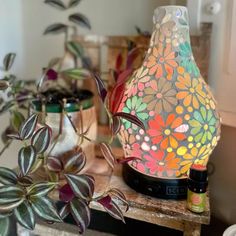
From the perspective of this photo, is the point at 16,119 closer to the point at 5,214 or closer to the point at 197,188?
the point at 5,214

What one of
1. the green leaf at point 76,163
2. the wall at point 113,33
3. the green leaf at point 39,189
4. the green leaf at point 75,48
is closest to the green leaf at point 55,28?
the green leaf at point 75,48

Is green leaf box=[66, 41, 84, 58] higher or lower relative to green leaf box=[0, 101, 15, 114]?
higher

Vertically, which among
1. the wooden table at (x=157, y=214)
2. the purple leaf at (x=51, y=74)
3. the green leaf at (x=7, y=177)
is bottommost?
the wooden table at (x=157, y=214)

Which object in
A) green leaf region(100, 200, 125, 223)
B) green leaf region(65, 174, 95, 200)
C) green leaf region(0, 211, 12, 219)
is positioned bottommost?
green leaf region(100, 200, 125, 223)

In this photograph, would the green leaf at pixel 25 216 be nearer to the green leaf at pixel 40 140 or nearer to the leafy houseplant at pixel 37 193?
the leafy houseplant at pixel 37 193

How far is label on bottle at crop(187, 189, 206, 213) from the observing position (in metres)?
0.74

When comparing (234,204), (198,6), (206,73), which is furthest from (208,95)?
(234,204)

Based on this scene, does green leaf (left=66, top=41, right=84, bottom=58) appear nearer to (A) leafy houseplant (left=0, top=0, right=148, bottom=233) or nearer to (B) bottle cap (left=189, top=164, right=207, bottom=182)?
(A) leafy houseplant (left=0, top=0, right=148, bottom=233)

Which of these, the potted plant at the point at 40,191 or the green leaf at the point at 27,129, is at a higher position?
the green leaf at the point at 27,129

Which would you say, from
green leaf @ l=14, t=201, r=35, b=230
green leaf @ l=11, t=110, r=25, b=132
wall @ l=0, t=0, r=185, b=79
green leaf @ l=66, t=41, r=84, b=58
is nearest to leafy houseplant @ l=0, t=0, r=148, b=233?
green leaf @ l=14, t=201, r=35, b=230

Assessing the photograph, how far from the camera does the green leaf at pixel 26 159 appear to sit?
652 mm

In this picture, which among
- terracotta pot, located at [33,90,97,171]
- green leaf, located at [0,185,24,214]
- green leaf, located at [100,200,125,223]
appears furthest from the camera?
terracotta pot, located at [33,90,97,171]

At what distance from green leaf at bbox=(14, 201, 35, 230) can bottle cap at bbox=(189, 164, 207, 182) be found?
0.40m

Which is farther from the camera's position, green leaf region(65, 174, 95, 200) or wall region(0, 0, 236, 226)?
wall region(0, 0, 236, 226)
